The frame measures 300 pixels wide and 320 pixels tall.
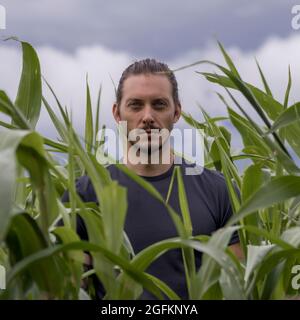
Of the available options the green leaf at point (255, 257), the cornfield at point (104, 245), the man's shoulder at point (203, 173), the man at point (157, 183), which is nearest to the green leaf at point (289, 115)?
the cornfield at point (104, 245)

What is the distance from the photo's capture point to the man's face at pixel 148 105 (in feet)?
3.83

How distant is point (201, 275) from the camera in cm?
54

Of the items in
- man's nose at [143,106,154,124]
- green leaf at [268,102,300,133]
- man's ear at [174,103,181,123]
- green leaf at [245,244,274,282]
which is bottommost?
green leaf at [245,244,274,282]

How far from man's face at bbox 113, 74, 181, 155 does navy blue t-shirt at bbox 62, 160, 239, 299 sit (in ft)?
0.40

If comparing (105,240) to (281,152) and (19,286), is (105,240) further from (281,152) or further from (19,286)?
(281,152)

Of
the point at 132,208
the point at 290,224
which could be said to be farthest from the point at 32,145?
the point at 132,208

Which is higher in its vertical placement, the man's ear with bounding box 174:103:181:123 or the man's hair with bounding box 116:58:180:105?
the man's hair with bounding box 116:58:180:105

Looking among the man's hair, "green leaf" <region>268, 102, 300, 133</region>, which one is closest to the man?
the man's hair

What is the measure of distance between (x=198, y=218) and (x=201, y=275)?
0.69 metres

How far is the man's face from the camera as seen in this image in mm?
1167

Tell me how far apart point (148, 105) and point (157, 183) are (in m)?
0.19

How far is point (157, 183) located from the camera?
1303 millimetres

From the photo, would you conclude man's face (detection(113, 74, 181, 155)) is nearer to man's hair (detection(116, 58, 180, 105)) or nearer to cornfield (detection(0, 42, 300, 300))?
man's hair (detection(116, 58, 180, 105))
